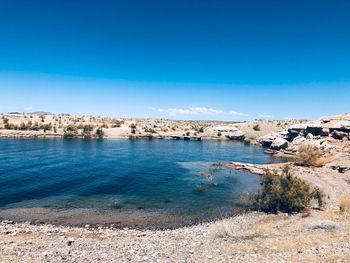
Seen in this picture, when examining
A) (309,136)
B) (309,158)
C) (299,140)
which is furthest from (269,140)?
(309,158)

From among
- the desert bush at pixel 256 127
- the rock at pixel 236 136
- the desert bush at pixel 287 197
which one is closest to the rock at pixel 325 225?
the desert bush at pixel 287 197

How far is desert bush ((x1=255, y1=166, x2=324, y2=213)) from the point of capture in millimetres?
31641

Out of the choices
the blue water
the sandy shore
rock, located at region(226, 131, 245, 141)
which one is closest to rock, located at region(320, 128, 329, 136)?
the blue water

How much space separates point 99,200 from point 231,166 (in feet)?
104

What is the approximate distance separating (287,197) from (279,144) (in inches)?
2368

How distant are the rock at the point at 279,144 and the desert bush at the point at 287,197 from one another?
5590 centimetres

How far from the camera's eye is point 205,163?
215 feet

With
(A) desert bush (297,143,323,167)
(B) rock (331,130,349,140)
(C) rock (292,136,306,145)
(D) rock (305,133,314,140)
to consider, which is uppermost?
(B) rock (331,130,349,140)

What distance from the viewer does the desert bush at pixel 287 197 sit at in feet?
104

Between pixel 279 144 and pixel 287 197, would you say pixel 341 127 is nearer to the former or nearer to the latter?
pixel 279 144

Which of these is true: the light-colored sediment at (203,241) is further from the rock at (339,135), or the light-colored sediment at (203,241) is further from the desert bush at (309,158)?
the rock at (339,135)

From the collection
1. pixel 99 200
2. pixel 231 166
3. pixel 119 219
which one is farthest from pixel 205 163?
pixel 119 219

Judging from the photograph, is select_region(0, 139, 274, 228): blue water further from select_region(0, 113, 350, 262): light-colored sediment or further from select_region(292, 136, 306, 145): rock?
select_region(292, 136, 306, 145): rock

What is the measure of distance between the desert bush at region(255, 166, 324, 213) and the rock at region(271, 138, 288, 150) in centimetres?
5590
